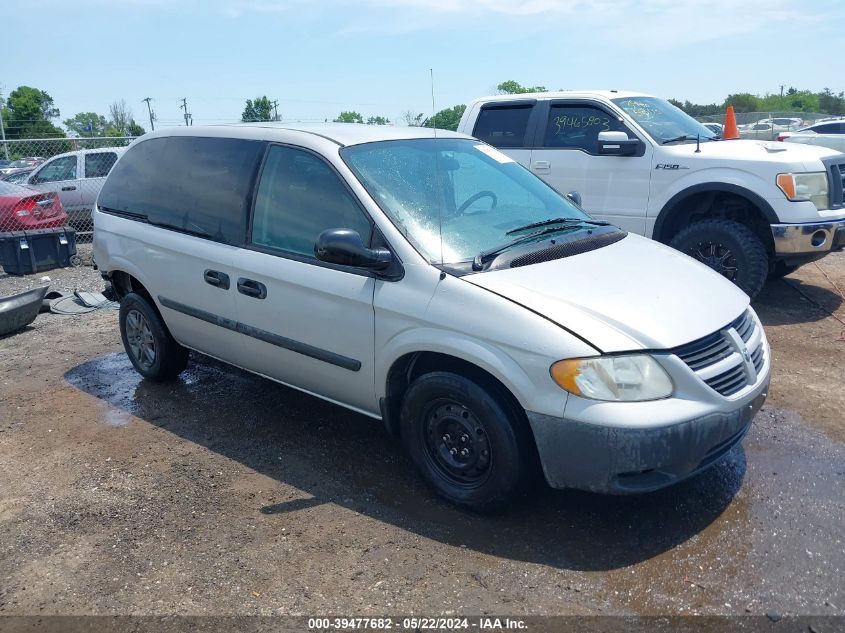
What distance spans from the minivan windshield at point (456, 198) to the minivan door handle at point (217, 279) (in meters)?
1.09

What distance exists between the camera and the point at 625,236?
4.29 m

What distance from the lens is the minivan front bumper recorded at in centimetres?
299

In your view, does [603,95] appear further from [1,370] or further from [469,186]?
[1,370]

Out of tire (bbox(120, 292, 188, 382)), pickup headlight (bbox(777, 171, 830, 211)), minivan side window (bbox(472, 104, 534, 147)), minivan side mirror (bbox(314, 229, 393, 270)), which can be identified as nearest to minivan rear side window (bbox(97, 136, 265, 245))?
tire (bbox(120, 292, 188, 382))

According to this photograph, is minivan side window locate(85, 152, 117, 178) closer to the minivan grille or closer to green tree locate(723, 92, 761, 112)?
the minivan grille

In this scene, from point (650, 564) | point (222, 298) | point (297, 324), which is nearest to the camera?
point (650, 564)

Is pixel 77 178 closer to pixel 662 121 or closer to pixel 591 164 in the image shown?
pixel 591 164

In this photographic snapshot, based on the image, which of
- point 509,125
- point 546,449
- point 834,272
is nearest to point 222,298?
point 546,449

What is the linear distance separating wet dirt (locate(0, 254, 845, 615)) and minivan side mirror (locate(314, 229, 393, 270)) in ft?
3.97

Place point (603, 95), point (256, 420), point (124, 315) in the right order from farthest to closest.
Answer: point (603, 95)
point (124, 315)
point (256, 420)

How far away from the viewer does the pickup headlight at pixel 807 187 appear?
642 cm

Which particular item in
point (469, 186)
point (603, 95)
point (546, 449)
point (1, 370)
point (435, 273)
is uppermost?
point (603, 95)

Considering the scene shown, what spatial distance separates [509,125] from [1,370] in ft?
17.8

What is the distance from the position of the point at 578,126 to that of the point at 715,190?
1.56 meters
